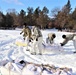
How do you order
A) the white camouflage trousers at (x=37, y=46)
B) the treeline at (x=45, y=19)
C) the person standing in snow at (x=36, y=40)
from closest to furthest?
the person standing in snow at (x=36, y=40), the white camouflage trousers at (x=37, y=46), the treeline at (x=45, y=19)

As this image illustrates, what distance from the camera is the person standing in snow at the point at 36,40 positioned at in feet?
32.8

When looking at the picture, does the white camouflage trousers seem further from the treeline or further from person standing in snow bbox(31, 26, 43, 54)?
the treeline

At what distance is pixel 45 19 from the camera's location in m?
68.6

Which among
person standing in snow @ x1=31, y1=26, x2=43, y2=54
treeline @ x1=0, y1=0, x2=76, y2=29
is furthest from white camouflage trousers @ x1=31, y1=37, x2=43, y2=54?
treeline @ x1=0, y1=0, x2=76, y2=29

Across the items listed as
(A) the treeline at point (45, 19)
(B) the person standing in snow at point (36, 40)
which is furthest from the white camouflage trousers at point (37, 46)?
(A) the treeline at point (45, 19)

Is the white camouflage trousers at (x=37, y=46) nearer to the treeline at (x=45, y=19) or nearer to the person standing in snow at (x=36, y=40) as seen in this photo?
the person standing in snow at (x=36, y=40)

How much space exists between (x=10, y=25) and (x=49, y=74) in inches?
2665

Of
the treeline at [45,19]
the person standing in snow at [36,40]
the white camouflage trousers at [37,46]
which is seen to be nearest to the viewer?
the person standing in snow at [36,40]

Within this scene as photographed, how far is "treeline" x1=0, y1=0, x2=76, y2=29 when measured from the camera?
6228 cm

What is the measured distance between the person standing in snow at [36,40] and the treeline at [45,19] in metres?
46.9

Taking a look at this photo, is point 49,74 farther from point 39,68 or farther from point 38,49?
point 38,49

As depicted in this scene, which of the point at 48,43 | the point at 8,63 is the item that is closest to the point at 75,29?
the point at 48,43

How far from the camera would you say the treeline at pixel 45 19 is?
62.3 meters

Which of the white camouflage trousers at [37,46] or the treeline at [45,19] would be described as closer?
the white camouflage trousers at [37,46]
